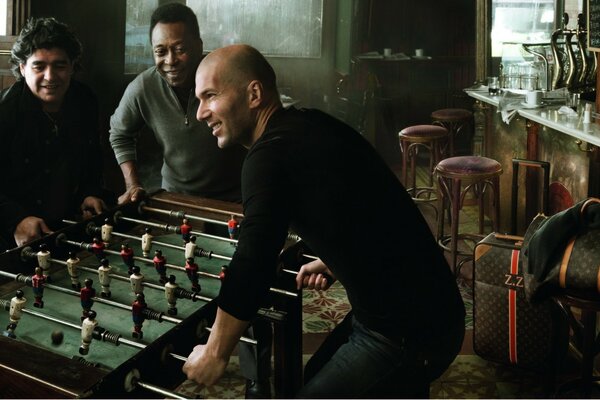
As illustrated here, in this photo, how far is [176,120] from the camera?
3.38m

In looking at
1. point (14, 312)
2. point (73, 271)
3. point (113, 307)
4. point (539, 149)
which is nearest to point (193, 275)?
point (113, 307)

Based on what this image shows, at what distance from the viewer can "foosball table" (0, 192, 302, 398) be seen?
4.93 feet

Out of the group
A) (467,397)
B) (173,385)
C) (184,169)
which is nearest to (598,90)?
(467,397)

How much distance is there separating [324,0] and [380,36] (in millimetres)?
836

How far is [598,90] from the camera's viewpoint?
394cm

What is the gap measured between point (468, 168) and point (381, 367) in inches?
104

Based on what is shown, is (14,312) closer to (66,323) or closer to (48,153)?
(66,323)

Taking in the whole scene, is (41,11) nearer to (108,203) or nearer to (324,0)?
(108,203)

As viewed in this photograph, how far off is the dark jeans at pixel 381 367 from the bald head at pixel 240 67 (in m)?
0.71

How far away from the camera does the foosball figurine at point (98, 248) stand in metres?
2.25

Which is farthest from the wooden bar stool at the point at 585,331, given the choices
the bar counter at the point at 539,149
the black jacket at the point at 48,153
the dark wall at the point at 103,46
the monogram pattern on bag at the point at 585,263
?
the dark wall at the point at 103,46

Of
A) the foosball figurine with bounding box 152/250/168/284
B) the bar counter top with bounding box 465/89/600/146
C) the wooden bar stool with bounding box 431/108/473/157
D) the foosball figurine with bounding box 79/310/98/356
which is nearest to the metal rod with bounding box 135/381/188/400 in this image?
the foosball figurine with bounding box 79/310/98/356

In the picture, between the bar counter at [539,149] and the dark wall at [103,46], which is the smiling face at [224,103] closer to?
the bar counter at [539,149]

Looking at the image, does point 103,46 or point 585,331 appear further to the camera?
point 103,46
